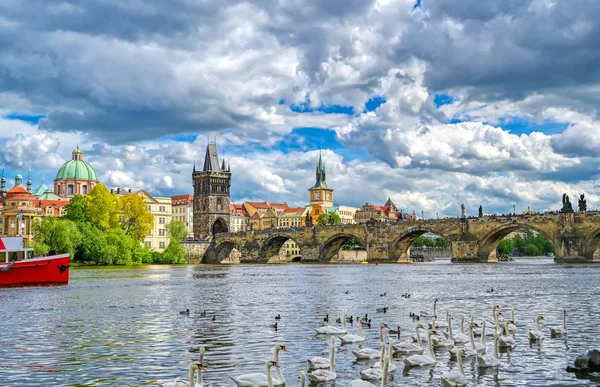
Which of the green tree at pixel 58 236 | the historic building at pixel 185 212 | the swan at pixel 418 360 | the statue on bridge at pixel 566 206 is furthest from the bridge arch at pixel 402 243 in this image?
the historic building at pixel 185 212

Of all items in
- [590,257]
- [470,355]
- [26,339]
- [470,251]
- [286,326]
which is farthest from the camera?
[470,251]

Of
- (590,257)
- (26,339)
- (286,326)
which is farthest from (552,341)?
(590,257)

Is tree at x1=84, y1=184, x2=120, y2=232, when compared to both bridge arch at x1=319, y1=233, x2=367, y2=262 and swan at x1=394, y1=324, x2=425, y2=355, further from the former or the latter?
swan at x1=394, y1=324, x2=425, y2=355

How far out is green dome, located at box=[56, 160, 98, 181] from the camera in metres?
161

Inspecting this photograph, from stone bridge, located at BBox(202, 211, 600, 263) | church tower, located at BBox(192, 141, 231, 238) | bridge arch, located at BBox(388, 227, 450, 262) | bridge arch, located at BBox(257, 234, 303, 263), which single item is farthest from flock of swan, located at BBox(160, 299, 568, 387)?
church tower, located at BBox(192, 141, 231, 238)

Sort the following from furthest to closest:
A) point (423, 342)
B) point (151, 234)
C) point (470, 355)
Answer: point (151, 234) < point (423, 342) < point (470, 355)

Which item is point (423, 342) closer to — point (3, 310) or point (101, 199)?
point (3, 310)

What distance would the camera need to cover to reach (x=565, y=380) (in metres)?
14.3

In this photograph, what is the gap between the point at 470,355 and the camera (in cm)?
1684

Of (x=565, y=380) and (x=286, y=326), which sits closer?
(x=565, y=380)

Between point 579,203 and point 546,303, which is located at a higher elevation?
point 579,203

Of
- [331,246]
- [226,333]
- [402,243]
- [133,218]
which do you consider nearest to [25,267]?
[226,333]

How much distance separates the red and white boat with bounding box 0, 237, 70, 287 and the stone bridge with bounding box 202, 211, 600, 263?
58.7 meters

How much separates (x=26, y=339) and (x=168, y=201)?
139 m
